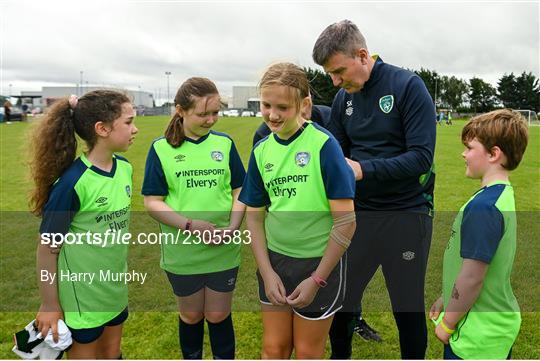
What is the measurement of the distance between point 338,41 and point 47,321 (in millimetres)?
2011

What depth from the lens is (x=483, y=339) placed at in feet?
6.63

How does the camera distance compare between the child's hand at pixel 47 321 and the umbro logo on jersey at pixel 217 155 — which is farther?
the umbro logo on jersey at pixel 217 155

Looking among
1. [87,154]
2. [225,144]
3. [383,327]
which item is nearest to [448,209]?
[383,327]

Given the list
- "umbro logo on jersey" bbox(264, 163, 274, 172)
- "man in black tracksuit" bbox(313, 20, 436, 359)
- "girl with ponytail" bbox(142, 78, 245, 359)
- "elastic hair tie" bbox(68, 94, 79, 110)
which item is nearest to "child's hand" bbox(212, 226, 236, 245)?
"girl with ponytail" bbox(142, 78, 245, 359)

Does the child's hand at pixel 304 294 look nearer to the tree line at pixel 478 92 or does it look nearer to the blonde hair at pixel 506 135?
the blonde hair at pixel 506 135

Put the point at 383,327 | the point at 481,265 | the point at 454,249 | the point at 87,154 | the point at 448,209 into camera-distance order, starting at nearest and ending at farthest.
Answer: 1. the point at 481,265
2. the point at 454,249
3. the point at 87,154
4. the point at 383,327
5. the point at 448,209

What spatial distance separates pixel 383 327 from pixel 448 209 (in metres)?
4.59

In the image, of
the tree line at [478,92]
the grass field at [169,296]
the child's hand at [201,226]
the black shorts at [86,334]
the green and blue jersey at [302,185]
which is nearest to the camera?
the green and blue jersey at [302,185]

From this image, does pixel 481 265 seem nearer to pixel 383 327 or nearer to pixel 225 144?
pixel 225 144

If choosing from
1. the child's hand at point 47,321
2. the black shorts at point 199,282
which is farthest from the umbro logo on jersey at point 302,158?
the child's hand at point 47,321

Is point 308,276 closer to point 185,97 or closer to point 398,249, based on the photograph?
point 398,249

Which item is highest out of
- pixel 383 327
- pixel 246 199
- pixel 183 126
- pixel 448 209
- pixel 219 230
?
pixel 183 126

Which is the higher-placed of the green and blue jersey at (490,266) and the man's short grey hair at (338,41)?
the man's short grey hair at (338,41)

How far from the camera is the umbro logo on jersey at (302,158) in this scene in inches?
81.6
